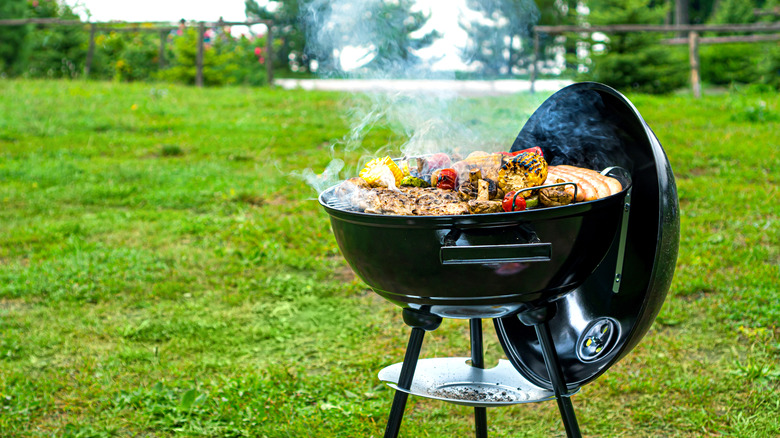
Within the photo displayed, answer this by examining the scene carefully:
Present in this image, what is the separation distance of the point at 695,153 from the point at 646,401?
4.10 meters

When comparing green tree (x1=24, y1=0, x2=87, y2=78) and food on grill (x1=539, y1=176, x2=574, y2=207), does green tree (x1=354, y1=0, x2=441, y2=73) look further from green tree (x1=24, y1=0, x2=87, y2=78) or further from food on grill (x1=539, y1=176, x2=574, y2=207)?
green tree (x1=24, y1=0, x2=87, y2=78)

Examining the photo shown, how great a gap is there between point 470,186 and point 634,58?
1043 centimetres

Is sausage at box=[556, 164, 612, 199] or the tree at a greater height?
the tree

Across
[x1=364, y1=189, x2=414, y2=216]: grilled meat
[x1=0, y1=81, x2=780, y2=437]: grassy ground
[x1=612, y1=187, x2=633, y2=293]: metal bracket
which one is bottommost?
[x1=0, y1=81, x2=780, y2=437]: grassy ground

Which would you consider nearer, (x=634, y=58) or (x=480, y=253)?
(x=480, y=253)

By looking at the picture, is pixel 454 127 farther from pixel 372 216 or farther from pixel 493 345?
pixel 493 345

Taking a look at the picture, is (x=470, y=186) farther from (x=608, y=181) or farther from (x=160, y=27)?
(x=160, y=27)

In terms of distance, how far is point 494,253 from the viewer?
156 centimetres

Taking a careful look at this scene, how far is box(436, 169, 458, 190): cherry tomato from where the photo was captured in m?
1.94

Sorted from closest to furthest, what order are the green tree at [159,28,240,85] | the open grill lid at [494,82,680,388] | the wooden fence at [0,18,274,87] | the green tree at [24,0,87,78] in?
the open grill lid at [494,82,680,388] < the wooden fence at [0,18,274,87] < the green tree at [159,28,240,85] < the green tree at [24,0,87,78]

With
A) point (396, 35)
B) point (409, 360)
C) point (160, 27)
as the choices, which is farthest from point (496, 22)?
point (160, 27)

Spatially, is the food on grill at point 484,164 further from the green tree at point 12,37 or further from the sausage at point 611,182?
the green tree at point 12,37

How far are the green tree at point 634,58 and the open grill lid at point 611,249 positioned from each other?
9.93 metres

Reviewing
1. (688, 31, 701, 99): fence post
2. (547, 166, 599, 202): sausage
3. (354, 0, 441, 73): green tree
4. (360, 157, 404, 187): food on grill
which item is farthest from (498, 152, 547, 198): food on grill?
(688, 31, 701, 99): fence post
